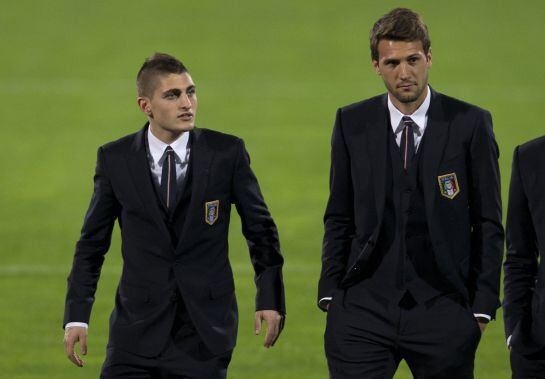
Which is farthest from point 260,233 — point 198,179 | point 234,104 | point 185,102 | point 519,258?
point 234,104

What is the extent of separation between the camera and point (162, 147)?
538 centimetres

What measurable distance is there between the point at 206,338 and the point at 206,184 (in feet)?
1.92

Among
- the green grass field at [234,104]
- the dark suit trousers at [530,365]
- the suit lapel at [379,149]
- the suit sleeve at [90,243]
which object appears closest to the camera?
the dark suit trousers at [530,365]

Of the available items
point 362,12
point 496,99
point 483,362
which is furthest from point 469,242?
point 362,12

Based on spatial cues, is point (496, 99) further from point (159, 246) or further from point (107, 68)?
point (159, 246)

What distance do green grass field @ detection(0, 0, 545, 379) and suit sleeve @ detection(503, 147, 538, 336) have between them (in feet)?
10.8

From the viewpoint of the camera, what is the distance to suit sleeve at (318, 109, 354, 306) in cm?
513

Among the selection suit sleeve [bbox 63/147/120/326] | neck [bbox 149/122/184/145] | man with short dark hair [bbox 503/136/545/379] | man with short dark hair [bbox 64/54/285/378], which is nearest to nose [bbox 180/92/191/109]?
man with short dark hair [bbox 64/54/285/378]

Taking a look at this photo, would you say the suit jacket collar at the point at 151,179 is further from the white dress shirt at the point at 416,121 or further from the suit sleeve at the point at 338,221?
the white dress shirt at the point at 416,121

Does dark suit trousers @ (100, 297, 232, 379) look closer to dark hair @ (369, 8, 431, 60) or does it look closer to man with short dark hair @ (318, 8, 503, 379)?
man with short dark hair @ (318, 8, 503, 379)

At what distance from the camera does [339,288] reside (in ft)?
16.9

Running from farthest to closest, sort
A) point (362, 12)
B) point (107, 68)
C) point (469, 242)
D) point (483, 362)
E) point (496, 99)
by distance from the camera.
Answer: point (362, 12) → point (107, 68) → point (496, 99) → point (483, 362) → point (469, 242)

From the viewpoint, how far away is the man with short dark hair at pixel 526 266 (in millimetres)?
4766

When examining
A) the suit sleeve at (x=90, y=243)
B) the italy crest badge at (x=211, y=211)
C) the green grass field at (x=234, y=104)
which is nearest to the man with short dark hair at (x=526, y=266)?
the italy crest badge at (x=211, y=211)
